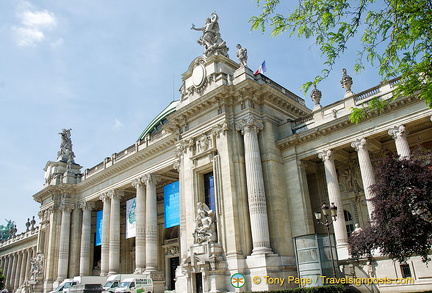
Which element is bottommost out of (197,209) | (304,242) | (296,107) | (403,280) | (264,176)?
(403,280)

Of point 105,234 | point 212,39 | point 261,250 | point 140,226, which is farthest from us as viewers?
point 105,234

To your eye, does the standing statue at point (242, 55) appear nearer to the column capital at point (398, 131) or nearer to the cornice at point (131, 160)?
the cornice at point (131, 160)

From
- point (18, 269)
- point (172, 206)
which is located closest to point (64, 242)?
point (172, 206)

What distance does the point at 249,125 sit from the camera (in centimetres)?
A: 2786

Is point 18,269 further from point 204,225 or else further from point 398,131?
point 398,131

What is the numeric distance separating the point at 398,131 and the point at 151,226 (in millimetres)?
22539

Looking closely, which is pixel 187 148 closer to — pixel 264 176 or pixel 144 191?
pixel 264 176

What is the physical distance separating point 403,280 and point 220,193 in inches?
475

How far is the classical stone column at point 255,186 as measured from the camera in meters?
25.3

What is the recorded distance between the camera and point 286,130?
97.9 ft

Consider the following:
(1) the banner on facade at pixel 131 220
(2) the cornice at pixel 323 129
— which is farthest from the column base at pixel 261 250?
(1) the banner on facade at pixel 131 220

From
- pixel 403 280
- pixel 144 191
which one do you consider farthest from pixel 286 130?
pixel 144 191

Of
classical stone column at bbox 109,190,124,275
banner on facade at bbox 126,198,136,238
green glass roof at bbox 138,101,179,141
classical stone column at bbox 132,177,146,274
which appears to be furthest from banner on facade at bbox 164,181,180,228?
green glass roof at bbox 138,101,179,141

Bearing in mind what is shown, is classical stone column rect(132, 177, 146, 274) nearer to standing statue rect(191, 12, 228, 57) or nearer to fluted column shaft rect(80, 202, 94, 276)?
fluted column shaft rect(80, 202, 94, 276)
